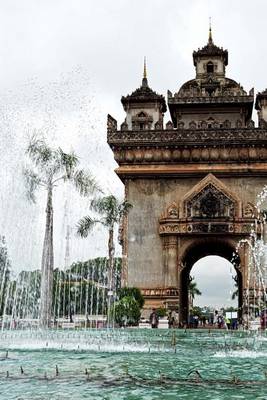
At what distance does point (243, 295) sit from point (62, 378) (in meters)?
27.5

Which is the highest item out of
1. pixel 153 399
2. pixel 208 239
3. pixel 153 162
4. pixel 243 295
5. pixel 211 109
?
pixel 211 109

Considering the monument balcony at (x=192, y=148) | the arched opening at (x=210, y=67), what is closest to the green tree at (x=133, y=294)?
the monument balcony at (x=192, y=148)

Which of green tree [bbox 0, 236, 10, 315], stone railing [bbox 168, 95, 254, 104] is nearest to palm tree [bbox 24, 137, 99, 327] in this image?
green tree [bbox 0, 236, 10, 315]

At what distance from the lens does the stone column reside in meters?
34.6

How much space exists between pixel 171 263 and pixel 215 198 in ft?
14.5

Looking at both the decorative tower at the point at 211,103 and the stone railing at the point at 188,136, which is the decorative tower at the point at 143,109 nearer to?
the decorative tower at the point at 211,103

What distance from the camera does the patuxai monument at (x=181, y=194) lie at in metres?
34.8

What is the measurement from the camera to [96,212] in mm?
31500

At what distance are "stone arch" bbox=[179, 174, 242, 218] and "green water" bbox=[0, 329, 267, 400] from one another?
2081 cm

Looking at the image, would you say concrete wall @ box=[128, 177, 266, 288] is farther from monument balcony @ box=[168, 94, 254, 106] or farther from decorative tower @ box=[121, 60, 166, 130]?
monument balcony @ box=[168, 94, 254, 106]

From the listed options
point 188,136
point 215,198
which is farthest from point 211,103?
point 215,198

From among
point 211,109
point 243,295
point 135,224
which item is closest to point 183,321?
point 243,295

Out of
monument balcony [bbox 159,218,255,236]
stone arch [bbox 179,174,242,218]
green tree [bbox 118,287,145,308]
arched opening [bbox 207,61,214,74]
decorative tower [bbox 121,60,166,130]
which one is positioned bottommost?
green tree [bbox 118,287,145,308]

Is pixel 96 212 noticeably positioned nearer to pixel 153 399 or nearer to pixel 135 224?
pixel 135 224
